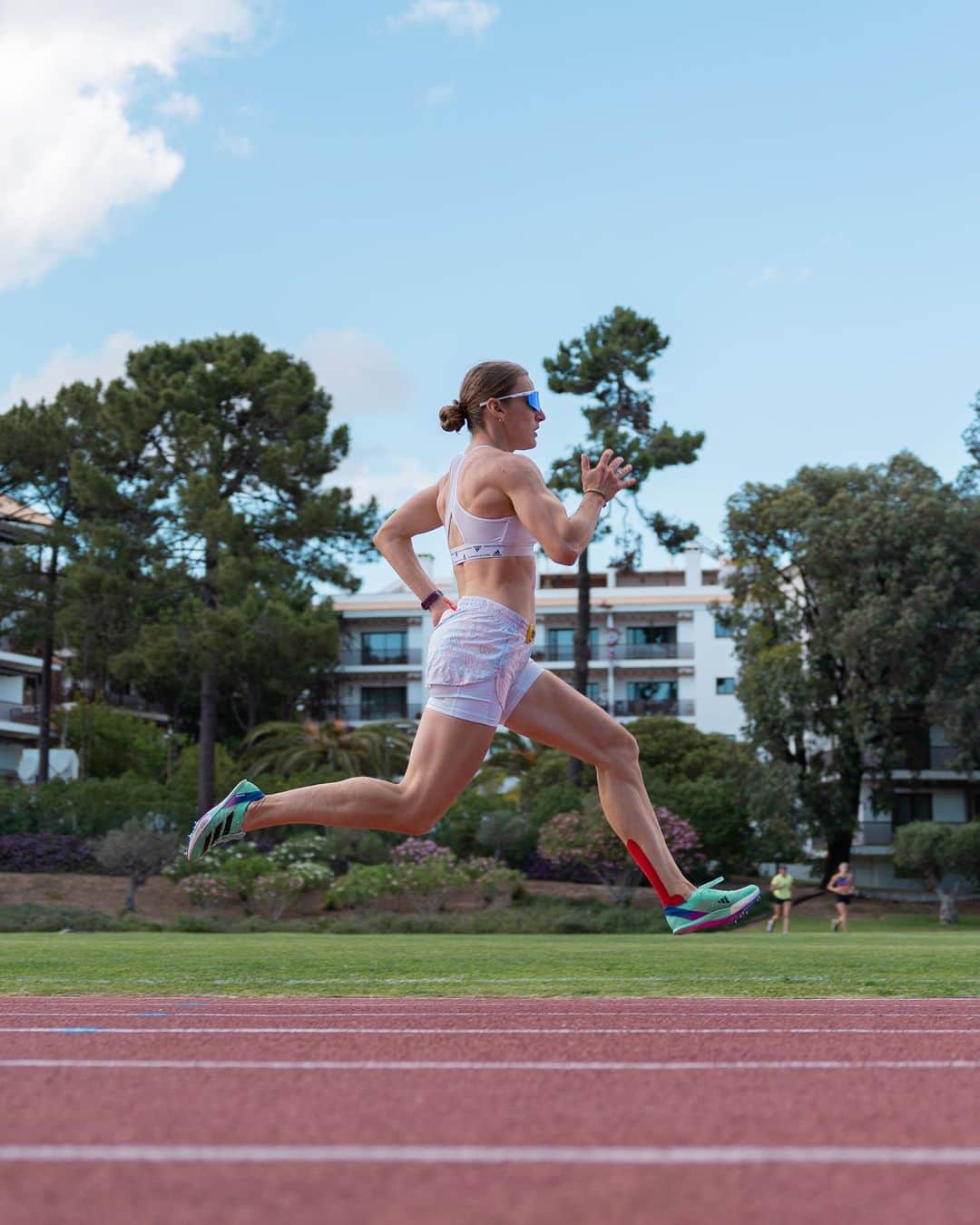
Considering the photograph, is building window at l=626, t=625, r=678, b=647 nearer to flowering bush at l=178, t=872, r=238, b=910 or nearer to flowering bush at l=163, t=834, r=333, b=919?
flowering bush at l=163, t=834, r=333, b=919

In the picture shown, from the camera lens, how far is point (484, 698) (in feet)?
19.0

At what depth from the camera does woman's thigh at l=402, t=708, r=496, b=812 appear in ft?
19.0

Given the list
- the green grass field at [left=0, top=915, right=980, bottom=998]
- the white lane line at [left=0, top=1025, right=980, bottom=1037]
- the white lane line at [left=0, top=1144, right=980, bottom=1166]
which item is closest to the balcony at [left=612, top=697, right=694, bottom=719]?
the green grass field at [left=0, top=915, right=980, bottom=998]

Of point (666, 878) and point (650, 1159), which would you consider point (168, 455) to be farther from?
point (650, 1159)

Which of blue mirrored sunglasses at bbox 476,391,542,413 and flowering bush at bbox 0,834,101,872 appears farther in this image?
flowering bush at bbox 0,834,101,872

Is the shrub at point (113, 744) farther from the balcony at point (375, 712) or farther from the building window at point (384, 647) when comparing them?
the building window at point (384, 647)

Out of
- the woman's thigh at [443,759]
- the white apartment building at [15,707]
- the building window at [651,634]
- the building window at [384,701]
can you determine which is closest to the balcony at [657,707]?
the building window at [651,634]

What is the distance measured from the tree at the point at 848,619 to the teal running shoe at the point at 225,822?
41.8m

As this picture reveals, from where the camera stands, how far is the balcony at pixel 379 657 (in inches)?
3287

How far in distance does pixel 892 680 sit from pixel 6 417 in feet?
103

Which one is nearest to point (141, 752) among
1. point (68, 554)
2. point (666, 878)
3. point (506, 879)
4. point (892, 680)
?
point (68, 554)

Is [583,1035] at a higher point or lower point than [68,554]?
lower

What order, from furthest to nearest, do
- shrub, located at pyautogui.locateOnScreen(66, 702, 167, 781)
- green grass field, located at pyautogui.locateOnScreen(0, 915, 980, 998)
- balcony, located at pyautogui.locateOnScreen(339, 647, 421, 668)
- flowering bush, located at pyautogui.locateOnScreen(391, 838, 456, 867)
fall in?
1. balcony, located at pyautogui.locateOnScreen(339, 647, 421, 668)
2. shrub, located at pyautogui.locateOnScreen(66, 702, 167, 781)
3. flowering bush, located at pyautogui.locateOnScreen(391, 838, 456, 867)
4. green grass field, located at pyautogui.locateOnScreen(0, 915, 980, 998)

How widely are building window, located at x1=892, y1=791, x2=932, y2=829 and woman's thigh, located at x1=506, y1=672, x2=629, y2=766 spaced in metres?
58.6
